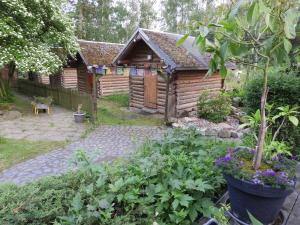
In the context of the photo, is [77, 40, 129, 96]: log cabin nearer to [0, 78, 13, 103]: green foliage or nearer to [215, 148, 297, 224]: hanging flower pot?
[0, 78, 13, 103]: green foliage

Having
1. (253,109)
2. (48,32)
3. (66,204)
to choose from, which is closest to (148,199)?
(66,204)

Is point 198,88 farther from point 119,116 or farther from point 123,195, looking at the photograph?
point 123,195

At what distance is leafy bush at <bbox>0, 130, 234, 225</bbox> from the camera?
7.55 ft

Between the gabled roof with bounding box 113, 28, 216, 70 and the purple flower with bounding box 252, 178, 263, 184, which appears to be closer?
the purple flower with bounding box 252, 178, 263, 184

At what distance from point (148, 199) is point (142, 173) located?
389mm

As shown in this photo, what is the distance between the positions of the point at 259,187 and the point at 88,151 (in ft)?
17.3

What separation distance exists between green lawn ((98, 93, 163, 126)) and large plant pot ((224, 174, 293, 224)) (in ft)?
23.6

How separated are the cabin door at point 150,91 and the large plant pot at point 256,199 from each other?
9196mm

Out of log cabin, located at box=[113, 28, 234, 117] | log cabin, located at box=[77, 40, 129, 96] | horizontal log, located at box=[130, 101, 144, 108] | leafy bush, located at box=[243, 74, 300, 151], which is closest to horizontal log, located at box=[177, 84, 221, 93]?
log cabin, located at box=[113, 28, 234, 117]

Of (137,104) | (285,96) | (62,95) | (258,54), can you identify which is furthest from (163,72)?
(258,54)

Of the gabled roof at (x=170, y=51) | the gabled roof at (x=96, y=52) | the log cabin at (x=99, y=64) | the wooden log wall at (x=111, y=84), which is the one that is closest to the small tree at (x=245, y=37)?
the gabled roof at (x=170, y=51)

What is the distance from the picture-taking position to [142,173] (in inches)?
111

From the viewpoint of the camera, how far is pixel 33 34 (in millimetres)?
10836

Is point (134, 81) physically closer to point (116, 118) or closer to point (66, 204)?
point (116, 118)
